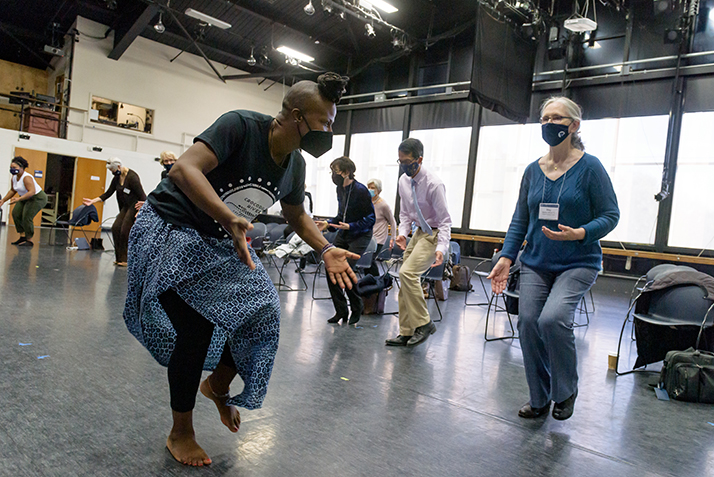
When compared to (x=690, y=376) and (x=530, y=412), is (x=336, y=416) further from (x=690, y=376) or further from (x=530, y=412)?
(x=690, y=376)

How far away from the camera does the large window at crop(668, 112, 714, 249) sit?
895 centimetres

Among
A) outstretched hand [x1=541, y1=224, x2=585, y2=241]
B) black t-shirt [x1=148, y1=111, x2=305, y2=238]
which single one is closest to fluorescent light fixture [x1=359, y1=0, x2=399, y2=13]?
outstretched hand [x1=541, y1=224, x2=585, y2=241]

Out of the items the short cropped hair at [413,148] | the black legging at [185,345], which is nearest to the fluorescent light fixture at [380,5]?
the short cropped hair at [413,148]

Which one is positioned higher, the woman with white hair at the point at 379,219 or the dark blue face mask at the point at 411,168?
the dark blue face mask at the point at 411,168

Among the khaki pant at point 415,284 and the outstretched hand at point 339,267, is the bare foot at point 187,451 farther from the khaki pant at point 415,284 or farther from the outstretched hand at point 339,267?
the khaki pant at point 415,284

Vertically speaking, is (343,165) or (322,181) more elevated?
(322,181)

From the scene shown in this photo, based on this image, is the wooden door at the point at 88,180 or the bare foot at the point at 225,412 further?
the wooden door at the point at 88,180

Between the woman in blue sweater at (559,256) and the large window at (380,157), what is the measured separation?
11.0 m

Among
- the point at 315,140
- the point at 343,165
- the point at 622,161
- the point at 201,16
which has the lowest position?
the point at 315,140

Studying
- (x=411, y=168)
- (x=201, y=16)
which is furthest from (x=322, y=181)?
(x=411, y=168)

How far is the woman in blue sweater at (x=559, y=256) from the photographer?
92.2 inches

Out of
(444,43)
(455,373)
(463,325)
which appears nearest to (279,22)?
(444,43)

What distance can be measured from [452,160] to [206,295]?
38.2 ft

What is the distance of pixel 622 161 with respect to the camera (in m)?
9.96
